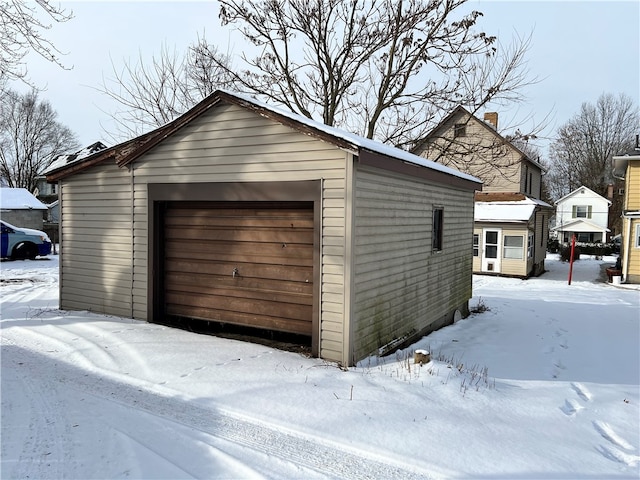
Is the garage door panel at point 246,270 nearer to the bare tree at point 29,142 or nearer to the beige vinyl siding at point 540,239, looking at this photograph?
the beige vinyl siding at point 540,239

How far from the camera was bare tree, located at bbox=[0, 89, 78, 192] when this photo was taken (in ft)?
147

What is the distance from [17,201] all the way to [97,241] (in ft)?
75.5

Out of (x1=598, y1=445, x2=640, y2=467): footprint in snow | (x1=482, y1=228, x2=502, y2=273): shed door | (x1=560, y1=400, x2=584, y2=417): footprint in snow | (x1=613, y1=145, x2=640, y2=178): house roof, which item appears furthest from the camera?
(x1=482, y1=228, x2=502, y2=273): shed door

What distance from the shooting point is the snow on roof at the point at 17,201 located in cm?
2598

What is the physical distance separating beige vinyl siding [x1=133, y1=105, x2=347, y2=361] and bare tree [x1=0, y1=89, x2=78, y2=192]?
149 feet

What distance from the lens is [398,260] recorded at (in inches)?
290

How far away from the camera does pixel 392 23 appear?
15.9m

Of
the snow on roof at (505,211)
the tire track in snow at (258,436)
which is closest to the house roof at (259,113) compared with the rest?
the tire track in snow at (258,436)

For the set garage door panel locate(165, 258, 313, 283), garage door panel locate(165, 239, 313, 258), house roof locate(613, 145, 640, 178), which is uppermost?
house roof locate(613, 145, 640, 178)

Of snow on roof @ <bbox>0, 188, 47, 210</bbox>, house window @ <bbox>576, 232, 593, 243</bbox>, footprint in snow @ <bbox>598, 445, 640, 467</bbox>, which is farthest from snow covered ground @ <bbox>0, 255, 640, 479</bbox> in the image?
house window @ <bbox>576, 232, 593, 243</bbox>

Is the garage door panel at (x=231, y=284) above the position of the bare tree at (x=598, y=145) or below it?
below

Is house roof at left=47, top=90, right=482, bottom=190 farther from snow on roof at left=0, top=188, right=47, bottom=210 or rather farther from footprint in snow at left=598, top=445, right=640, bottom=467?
snow on roof at left=0, top=188, right=47, bottom=210

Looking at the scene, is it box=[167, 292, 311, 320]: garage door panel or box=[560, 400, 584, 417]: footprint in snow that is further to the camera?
box=[167, 292, 311, 320]: garage door panel

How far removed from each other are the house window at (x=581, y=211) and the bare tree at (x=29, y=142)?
2048 inches
